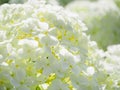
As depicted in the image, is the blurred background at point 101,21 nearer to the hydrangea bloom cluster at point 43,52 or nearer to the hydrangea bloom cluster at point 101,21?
the hydrangea bloom cluster at point 101,21

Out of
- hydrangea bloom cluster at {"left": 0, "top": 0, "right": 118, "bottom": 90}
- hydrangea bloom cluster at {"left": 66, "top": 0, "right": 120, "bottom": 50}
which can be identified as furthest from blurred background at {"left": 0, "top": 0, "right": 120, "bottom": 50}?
hydrangea bloom cluster at {"left": 0, "top": 0, "right": 118, "bottom": 90}

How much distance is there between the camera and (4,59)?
7.18 feet

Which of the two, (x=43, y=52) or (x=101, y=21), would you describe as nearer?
(x=43, y=52)

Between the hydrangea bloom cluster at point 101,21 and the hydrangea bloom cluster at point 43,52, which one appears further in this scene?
the hydrangea bloom cluster at point 101,21

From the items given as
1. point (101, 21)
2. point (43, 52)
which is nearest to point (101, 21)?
point (101, 21)

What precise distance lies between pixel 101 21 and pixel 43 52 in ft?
11.4

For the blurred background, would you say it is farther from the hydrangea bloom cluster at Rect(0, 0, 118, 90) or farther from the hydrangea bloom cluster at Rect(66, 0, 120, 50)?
the hydrangea bloom cluster at Rect(0, 0, 118, 90)

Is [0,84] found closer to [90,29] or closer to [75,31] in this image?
[75,31]

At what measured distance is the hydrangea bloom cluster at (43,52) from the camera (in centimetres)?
221

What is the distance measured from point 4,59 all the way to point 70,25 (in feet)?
1.49

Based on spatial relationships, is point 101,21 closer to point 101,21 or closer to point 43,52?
point 101,21

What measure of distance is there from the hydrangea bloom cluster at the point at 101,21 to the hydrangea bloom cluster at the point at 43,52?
9.51 ft

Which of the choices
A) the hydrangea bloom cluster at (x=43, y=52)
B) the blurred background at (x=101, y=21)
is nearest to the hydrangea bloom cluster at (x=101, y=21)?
the blurred background at (x=101, y=21)

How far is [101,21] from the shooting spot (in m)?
5.62
